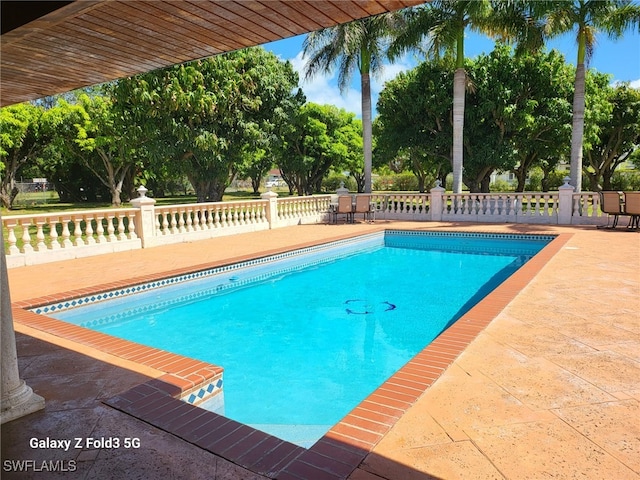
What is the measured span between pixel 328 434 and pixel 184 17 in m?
3.02

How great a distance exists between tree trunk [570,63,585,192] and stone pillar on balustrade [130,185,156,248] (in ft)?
51.4

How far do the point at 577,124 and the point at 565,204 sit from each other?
369 centimetres

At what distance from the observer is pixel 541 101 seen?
20859 mm

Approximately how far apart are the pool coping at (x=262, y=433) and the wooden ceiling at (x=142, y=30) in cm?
274

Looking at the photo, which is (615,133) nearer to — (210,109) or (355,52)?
(355,52)

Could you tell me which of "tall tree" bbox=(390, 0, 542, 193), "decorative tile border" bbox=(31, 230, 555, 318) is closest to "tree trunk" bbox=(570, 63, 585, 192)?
"tall tree" bbox=(390, 0, 542, 193)

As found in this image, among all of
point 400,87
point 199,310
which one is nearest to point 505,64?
point 400,87

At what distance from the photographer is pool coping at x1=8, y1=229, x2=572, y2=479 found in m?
2.63

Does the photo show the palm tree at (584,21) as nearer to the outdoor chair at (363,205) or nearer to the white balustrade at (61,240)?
the outdoor chair at (363,205)

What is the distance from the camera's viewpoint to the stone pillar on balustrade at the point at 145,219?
38.9ft

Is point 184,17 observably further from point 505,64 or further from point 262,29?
point 505,64

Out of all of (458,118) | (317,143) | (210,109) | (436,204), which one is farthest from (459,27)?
(317,143)

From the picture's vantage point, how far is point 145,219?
1208cm

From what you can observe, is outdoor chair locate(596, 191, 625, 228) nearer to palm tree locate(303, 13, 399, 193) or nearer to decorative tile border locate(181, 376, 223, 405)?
palm tree locate(303, 13, 399, 193)
